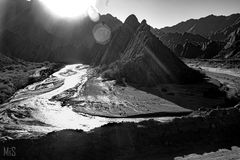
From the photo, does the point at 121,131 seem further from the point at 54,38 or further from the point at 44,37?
the point at 44,37

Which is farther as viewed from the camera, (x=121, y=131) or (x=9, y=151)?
(x=121, y=131)

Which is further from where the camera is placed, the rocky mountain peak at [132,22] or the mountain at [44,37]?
the mountain at [44,37]

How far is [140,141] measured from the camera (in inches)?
715

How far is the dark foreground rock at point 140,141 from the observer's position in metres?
16.8

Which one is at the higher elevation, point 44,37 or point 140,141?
point 44,37

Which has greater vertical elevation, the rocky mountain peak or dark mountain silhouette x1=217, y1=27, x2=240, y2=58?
the rocky mountain peak

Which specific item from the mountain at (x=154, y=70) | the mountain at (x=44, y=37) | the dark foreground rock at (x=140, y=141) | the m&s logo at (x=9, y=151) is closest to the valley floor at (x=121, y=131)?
the dark foreground rock at (x=140, y=141)

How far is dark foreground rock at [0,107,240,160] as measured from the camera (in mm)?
16766

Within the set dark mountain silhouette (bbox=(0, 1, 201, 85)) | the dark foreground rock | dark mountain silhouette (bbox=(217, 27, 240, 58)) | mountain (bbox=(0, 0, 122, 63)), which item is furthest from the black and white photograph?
mountain (bbox=(0, 0, 122, 63))

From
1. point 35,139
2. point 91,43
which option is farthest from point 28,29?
point 35,139

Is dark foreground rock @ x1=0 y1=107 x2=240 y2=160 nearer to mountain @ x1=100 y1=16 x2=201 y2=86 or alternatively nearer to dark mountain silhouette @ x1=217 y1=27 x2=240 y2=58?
mountain @ x1=100 y1=16 x2=201 y2=86

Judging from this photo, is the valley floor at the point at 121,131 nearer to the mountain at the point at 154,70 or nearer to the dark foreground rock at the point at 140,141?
the dark foreground rock at the point at 140,141

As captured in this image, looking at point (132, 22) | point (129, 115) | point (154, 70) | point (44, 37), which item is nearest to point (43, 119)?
point (129, 115)

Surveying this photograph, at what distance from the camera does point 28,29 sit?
156 meters
